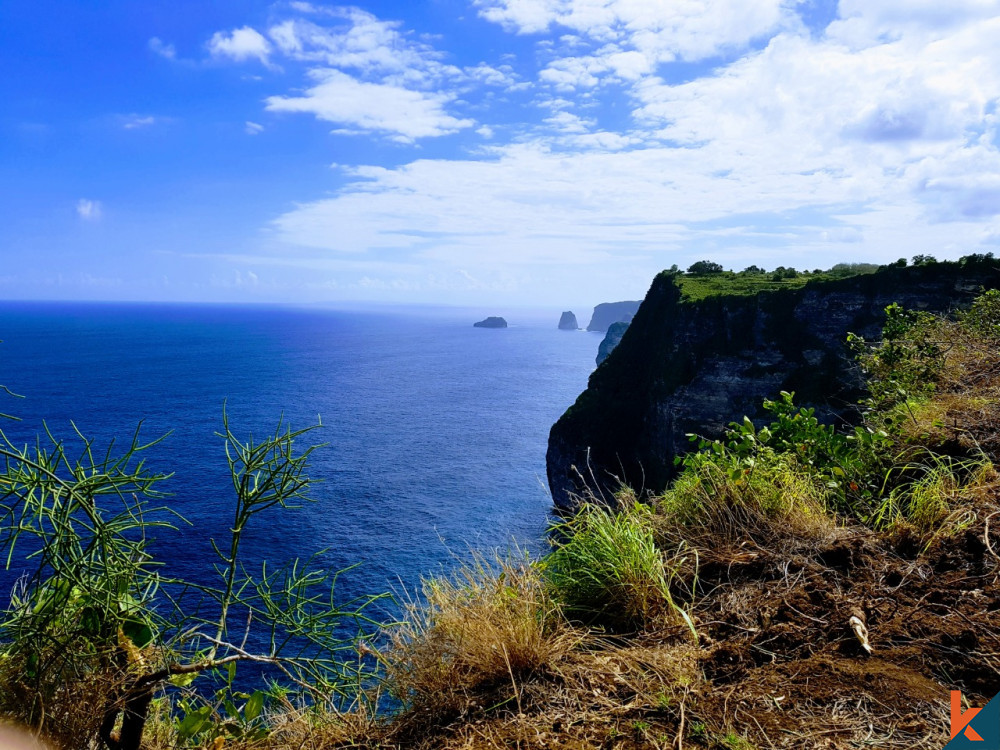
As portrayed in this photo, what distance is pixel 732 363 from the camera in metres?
52.5

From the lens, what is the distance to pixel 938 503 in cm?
428

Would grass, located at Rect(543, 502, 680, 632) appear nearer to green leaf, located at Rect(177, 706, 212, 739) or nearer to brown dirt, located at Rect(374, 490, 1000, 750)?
brown dirt, located at Rect(374, 490, 1000, 750)

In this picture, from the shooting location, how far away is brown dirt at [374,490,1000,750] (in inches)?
105

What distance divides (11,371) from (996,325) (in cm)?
13292

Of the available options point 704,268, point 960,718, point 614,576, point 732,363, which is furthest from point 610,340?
point 960,718

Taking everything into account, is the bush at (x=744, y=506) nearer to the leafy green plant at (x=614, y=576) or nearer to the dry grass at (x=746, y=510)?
the dry grass at (x=746, y=510)

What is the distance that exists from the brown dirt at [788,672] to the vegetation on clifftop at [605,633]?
12 mm

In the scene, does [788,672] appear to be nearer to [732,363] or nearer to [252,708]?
[252,708]

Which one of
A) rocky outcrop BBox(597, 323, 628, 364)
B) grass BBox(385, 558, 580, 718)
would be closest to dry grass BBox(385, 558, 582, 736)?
grass BBox(385, 558, 580, 718)

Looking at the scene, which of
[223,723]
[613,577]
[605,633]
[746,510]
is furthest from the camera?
[746,510]

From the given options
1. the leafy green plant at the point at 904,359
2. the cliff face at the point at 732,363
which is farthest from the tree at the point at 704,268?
the leafy green plant at the point at 904,359

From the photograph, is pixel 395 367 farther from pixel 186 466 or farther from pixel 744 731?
pixel 744 731

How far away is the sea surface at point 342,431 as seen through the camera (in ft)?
137
